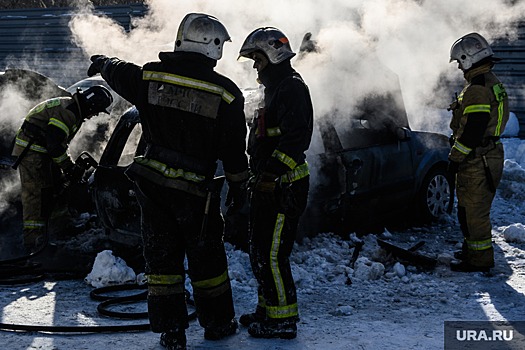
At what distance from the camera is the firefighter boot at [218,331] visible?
186 inches

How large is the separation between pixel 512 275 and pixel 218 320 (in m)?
3.07

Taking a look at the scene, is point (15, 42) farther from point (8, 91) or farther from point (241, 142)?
point (241, 142)

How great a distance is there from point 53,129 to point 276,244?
132 inches

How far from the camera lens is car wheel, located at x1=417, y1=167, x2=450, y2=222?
8172 mm

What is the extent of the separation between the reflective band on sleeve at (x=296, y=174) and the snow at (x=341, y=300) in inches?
42.7

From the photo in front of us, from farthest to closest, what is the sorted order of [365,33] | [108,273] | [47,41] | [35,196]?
[47,41] → [365,33] → [35,196] → [108,273]

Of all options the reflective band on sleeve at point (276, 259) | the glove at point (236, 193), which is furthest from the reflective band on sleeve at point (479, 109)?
the glove at point (236, 193)

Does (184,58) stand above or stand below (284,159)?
Answer: above

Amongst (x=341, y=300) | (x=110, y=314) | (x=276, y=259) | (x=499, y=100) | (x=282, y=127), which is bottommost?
(x=110, y=314)

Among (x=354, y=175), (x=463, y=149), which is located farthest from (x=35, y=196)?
(x=463, y=149)

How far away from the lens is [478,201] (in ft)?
21.1

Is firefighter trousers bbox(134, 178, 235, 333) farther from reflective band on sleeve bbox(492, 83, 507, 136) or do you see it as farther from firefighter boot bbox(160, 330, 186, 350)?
reflective band on sleeve bbox(492, 83, 507, 136)

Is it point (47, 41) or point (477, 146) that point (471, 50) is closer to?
point (477, 146)

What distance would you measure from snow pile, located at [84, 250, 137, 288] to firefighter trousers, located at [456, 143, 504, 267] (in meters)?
3.11
